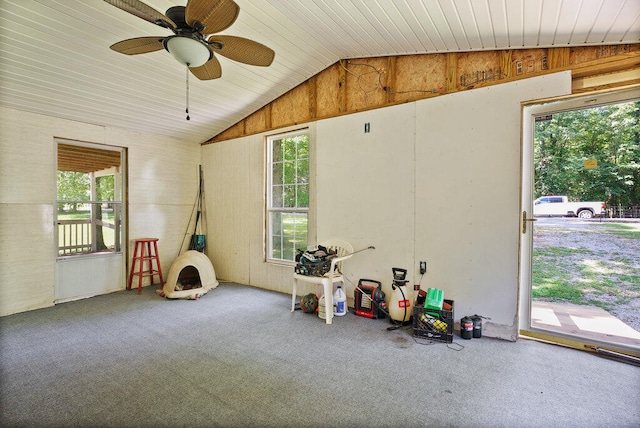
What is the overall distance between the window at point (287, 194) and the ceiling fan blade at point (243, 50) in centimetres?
182

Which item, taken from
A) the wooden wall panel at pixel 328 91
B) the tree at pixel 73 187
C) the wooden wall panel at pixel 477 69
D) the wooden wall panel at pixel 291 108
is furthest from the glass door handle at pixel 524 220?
the tree at pixel 73 187

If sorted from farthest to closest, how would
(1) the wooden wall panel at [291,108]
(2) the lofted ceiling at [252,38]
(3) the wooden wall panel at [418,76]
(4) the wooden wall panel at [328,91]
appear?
(1) the wooden wall panel at [291,108]
(4) the wooden wall panel at [328,91]
(3) the wooden wall panel at [418,76]
(2) the lofted ceiling at [252,38]

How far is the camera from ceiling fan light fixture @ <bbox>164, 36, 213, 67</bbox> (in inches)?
80.1

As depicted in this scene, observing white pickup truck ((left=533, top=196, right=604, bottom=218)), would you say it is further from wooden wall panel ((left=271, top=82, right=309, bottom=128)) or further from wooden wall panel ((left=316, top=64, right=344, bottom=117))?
wooden wall panel ((left=271, top=82, right=309, bottom=128))

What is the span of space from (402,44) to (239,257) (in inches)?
156

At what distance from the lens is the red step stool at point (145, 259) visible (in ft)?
14.8

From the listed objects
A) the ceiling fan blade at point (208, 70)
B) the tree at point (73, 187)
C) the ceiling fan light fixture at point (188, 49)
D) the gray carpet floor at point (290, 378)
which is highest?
the ceiling fan blade at point (208, 70)

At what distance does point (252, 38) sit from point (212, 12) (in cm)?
146

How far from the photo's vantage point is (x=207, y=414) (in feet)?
5.90

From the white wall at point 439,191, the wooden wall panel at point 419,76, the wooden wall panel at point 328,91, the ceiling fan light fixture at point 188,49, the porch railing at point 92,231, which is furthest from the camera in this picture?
the porch railing at point 92,231

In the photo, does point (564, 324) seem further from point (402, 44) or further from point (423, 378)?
point (402, 44)

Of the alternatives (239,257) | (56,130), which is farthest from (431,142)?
(56,130)

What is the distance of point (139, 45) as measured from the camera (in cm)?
224

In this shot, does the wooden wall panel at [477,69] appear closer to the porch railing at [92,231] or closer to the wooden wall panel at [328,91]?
the wooden wall panel at [328,91]
